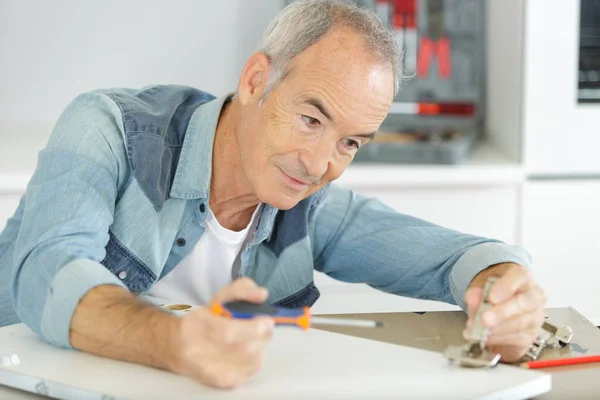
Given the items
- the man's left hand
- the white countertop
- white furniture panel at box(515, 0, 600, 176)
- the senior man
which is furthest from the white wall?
the man's left hand

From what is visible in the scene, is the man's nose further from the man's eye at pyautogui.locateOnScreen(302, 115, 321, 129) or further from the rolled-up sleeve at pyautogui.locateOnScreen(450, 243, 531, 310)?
the rolled-up sleeve at pyautogui.locateOnScreen(450, 243, 531, 310)

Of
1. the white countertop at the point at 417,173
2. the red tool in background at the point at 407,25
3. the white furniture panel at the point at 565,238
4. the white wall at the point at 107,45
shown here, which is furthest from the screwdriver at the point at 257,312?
the white wall at the point at 107,45

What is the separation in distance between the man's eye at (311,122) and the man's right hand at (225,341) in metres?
0.46

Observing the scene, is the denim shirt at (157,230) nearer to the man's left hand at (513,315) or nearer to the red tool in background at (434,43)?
the man's left hand at (513,315)

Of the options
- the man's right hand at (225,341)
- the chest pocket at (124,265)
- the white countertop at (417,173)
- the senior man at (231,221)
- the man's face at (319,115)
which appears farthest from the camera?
the white countertop at (417,173)

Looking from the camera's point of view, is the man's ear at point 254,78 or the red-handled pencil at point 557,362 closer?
the red-handled pencil at point 557,362

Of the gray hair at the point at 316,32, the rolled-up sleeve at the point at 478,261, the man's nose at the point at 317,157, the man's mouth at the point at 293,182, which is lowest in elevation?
the rolled-up sleeve at the point at 478,261

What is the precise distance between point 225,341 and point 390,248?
75 centimetres

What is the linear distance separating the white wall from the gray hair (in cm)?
142

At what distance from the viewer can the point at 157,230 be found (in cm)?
146

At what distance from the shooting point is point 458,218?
246 centimetres

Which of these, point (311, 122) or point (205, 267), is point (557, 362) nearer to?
point (311, 122)

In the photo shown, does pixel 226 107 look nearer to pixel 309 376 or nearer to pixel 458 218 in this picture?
pixel 309 376

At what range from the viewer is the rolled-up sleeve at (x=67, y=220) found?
3.67 ft
